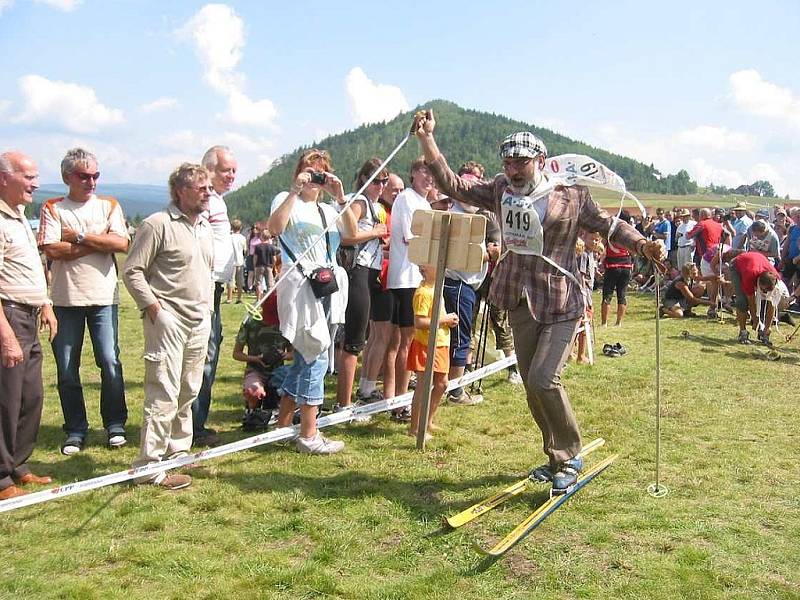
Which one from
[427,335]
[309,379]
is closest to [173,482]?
[309,379]

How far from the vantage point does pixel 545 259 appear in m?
4.26

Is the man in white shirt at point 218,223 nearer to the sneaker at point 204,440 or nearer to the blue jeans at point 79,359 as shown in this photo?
the sneaker at point 204,440

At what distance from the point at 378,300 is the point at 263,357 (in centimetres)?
126

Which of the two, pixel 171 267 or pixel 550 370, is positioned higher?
pixel 171 267

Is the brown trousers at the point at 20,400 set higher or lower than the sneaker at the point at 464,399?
higher

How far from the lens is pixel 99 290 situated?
5.24 metres

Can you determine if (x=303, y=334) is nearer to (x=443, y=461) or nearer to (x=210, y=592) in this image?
(x=443, y=461)

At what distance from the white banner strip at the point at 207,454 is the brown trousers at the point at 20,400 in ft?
1.56

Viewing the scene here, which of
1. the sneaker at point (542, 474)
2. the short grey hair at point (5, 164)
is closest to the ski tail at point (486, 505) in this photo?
the sneaker at point (542, 474)

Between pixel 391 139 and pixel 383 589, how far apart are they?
174 metres

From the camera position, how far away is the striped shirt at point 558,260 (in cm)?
425

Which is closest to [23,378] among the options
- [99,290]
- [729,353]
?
[99,290]

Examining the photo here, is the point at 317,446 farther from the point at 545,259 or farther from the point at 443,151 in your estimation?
the point at 443,151

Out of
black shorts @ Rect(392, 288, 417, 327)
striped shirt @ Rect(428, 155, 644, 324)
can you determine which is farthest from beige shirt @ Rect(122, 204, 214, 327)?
striped shirt @ Rect(428, 155, 644, 324)
